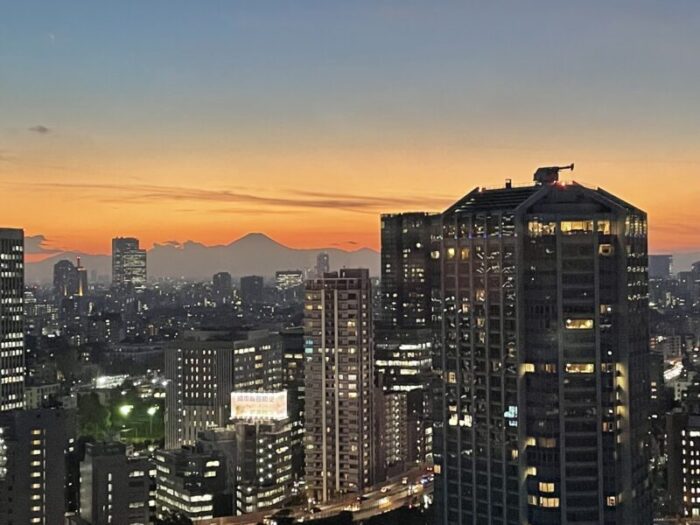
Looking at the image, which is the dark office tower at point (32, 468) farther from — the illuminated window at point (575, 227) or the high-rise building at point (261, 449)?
the illuminated window at point (575, 227)

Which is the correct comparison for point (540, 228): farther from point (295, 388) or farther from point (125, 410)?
point (125, 410)

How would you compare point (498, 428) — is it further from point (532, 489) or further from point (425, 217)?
point (425, 217)

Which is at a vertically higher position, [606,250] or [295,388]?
[606,250]

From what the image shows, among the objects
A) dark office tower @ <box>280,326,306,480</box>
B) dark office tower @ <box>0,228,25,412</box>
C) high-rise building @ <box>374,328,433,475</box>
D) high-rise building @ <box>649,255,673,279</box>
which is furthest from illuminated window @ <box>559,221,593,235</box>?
high-rise building @ <box>649,255,673,279</box>

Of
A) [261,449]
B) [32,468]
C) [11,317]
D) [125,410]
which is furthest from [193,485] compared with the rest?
[125,410]

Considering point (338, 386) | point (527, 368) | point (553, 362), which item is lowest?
point (338, 386)
